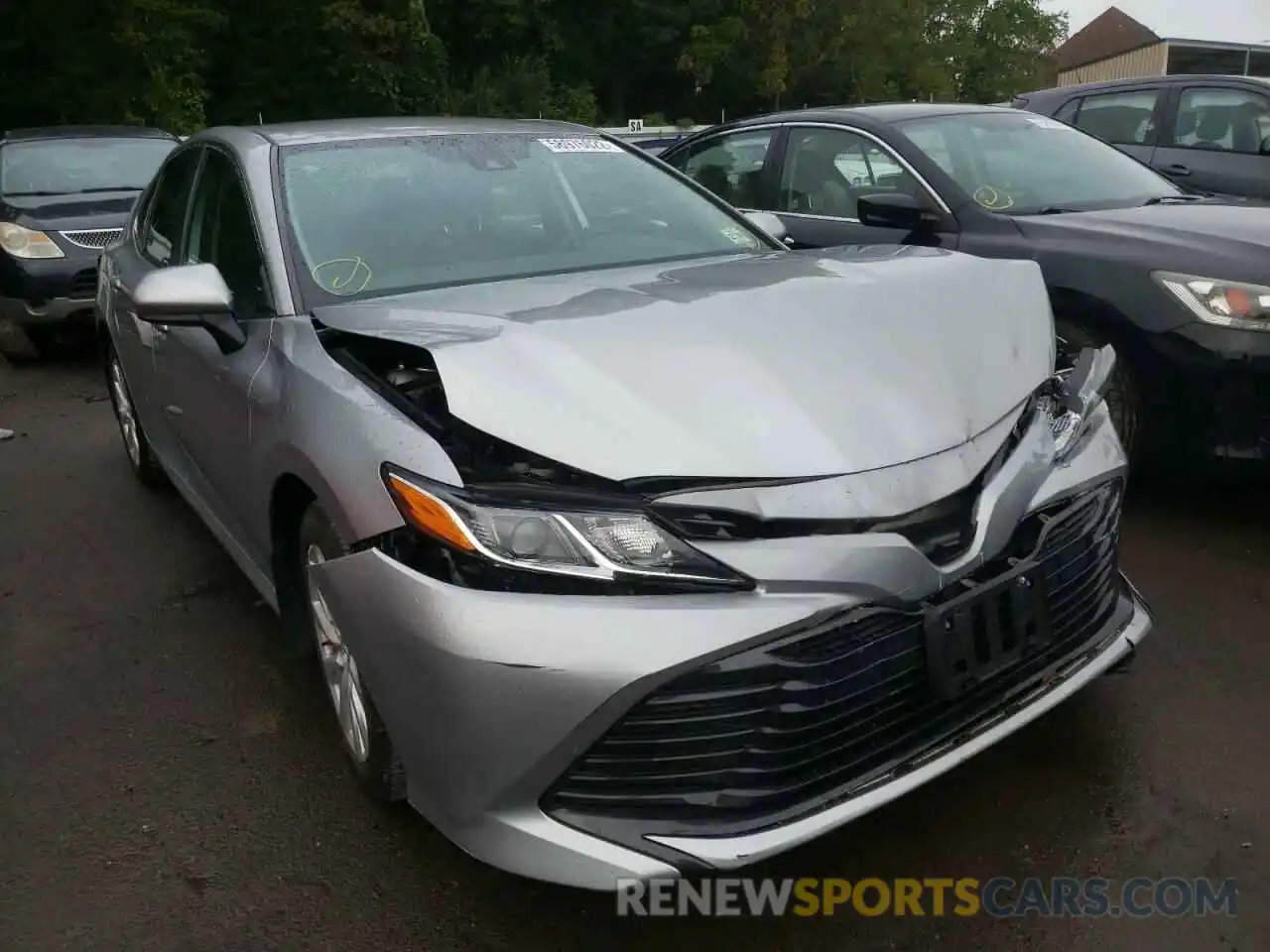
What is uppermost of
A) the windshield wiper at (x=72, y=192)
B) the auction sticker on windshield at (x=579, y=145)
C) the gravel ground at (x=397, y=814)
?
the auction sticker on windshield at (x=579, y=145)

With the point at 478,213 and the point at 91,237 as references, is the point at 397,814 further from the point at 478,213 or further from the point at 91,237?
the point at 91,237

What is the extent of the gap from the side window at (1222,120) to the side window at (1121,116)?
216 millimetres

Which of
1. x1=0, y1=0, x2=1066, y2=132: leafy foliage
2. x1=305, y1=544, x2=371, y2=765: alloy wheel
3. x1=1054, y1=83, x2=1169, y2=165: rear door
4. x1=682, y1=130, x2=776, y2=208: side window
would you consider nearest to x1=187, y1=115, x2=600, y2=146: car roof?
x1=305, y1=544, x2=371, y2=765: alloy wheel

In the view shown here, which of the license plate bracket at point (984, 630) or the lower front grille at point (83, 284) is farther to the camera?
the lower front grille at point (83, 284)

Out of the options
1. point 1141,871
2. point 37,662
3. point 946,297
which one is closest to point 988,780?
point 1141,871

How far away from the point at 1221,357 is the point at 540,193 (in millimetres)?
2228

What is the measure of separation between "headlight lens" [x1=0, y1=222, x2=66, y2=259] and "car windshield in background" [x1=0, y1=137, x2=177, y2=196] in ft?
2.32

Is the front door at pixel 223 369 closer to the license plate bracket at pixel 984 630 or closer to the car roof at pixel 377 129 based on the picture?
Result: the car roof at pixel 377 129

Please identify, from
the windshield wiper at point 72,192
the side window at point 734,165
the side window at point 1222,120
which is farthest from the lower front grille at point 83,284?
the side window at point 1222,120

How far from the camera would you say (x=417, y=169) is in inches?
131

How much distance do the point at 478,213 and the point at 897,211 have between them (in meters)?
2.06

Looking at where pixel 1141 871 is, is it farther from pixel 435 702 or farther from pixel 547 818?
pixel 435 702

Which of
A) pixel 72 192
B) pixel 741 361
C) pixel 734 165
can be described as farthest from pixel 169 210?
pixel 72 192

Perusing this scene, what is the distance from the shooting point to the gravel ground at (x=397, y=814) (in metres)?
2.22
